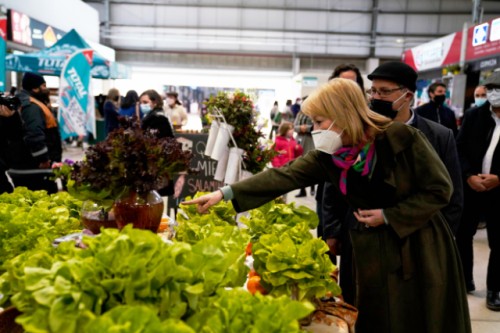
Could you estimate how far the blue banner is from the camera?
5.97m

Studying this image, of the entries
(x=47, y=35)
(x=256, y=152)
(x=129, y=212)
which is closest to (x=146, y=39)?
(x=47, y=35)

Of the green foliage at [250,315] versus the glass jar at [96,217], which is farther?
the glass jar at [96,217]

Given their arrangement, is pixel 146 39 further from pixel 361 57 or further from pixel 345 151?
pixel 345 151

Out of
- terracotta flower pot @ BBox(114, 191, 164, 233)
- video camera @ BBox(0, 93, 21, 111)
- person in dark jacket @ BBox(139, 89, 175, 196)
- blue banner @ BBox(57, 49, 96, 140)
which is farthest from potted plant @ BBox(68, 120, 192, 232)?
blue banner @ BBox(57, 49, 96, 140)

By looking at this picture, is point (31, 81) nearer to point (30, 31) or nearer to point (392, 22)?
point (30, 31)

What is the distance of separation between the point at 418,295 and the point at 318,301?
52cm

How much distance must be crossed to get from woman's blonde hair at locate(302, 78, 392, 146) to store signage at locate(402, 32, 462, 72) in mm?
9308

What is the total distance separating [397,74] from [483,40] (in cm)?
788

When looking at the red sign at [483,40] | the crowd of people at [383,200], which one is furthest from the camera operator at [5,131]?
the red sign at [483,40]

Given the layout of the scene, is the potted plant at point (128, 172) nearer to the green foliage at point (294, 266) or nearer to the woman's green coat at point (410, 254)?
the green foliage at point (294, 266)

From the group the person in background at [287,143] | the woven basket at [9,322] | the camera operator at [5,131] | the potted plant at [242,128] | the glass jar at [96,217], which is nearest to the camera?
the woven basket at [9,322]

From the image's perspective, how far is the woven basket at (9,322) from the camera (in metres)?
1.21

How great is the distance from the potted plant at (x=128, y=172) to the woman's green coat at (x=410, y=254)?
0.70 m

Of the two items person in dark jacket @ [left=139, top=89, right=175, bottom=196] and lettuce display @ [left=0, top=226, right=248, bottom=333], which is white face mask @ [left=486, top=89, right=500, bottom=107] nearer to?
person in dark jacket @ [left=139, top=89, right=175, bottom=196]
